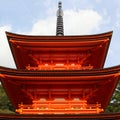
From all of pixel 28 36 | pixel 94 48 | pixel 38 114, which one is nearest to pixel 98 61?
pixel 94 48

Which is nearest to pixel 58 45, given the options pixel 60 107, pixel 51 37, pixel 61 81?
pixel 51 37

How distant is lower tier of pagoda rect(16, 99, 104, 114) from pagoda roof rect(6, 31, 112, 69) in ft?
13.3

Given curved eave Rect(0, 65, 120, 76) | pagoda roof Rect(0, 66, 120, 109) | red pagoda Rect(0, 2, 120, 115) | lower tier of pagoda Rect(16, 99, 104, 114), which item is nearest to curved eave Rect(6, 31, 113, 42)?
red pagoda Rect(0, 2, 120, 115)

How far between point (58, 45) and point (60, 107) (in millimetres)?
4967

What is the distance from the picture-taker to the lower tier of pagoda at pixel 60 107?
779 inches

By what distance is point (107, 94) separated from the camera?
76.4ft

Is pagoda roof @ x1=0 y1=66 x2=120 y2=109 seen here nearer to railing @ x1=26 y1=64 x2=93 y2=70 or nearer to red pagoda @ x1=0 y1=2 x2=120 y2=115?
red pagoda @ x1=0 y1=2 x2=120 y2=115

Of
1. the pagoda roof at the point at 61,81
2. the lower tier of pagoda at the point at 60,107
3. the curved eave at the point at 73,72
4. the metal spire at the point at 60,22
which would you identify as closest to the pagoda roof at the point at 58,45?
the pagoda roof at the point at 61,81

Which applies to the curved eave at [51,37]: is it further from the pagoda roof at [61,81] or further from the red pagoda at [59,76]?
the pagoda roof at [61,81]

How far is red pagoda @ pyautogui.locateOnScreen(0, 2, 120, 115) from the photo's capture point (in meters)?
19.8

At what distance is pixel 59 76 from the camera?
19953 millimetres

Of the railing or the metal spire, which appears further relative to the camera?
the metal spire

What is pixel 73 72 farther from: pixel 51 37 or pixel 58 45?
pixel 51 37

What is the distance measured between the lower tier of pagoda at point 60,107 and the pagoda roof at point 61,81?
0.57 m
